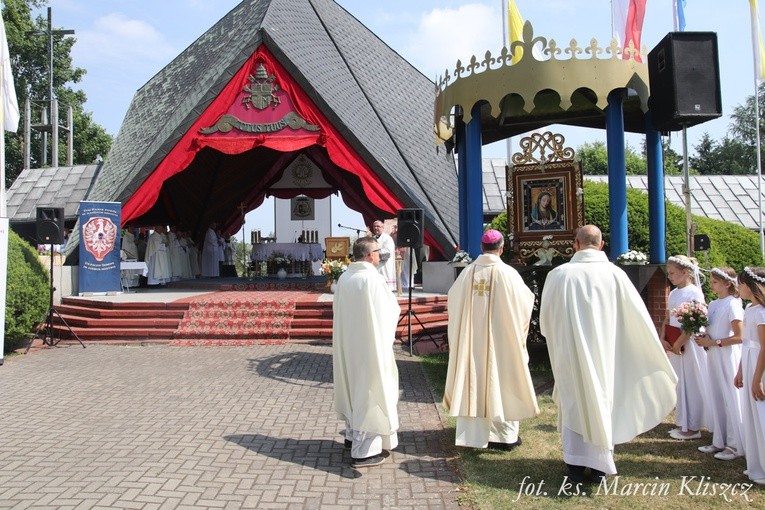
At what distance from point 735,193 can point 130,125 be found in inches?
767

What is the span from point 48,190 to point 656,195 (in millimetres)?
21937

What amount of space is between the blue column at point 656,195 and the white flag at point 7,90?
1041cm

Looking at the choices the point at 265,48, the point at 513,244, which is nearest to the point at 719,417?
the point at 513,244

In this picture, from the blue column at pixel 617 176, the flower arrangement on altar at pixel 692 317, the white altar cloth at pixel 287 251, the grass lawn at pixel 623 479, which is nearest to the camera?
the grass lawn at pixel 623 479

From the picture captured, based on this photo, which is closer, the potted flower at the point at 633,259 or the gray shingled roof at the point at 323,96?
the potted flower at the point at 633,259

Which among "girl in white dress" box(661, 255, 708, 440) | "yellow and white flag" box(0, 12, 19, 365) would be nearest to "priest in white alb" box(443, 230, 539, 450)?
"girl in white dress" box(661, 255, 708, 440)

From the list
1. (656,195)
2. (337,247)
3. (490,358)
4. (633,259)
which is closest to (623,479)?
(490,358)

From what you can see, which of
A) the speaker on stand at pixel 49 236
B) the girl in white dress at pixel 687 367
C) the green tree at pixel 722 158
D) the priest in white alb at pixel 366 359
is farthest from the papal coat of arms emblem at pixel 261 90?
the green tree at pixel 722 158

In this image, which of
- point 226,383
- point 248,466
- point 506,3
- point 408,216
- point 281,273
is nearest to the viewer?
point 248,466

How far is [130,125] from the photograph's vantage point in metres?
17.3

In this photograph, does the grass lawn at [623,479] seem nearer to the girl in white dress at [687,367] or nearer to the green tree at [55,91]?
the girl in white dress at [687,367]

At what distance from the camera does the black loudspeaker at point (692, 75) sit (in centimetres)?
671

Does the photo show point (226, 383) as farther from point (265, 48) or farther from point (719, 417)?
point (265, 48)

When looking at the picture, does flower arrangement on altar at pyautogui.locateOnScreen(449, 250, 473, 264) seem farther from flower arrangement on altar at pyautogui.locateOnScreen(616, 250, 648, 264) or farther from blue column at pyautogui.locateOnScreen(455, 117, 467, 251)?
flower arrangement on altar at pyautogui.locateOnScreen(616, 250, 648, 264)
